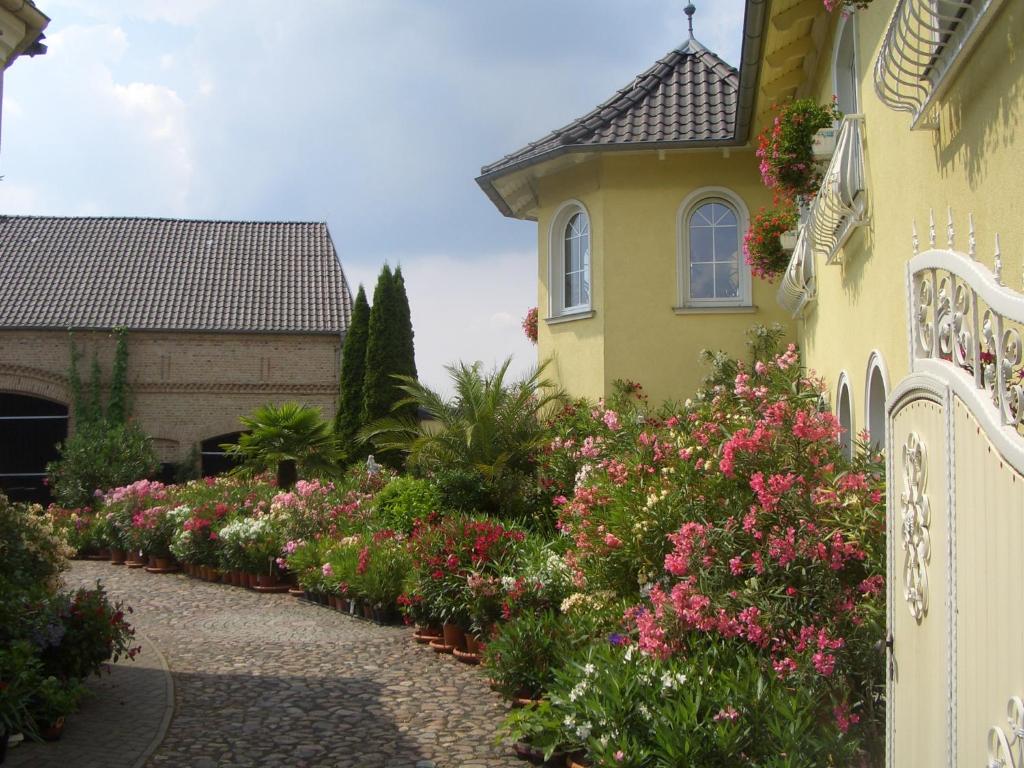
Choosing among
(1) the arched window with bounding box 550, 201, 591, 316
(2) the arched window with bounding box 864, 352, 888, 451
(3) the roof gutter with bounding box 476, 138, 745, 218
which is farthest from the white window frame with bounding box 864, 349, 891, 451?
(1) the arched window with bounding box 550, 201, 591, 316

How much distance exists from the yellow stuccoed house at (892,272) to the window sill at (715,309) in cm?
3

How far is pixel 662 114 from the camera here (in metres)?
14.7

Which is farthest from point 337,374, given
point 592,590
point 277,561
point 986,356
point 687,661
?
point 986,356

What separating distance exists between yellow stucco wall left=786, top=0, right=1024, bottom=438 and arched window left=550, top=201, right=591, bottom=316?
5.26 m

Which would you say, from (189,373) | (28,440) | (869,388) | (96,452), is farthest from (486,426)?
(28,440)

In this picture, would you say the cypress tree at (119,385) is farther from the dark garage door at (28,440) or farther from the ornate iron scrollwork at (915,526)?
the ornate iron scrollwork at (915,526)

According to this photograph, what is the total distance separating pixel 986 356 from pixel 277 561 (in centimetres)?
1214

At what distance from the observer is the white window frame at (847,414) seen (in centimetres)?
827

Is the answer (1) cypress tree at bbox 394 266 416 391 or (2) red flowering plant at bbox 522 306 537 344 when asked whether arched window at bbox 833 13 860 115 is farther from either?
(1) cypress tree at bbox 394 266 416 391

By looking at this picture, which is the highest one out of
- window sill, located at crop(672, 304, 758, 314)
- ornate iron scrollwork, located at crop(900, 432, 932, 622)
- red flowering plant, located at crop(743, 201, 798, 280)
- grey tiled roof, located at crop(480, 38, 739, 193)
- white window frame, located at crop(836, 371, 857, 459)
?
grey tiled roof, located at crop(480, 38, 739, 193)

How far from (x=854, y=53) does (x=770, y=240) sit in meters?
3.59

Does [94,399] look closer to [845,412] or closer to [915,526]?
[845,412]

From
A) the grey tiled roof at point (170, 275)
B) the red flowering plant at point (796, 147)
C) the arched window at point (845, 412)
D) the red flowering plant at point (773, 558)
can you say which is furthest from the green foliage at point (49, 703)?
the grey tiled roof at point (170, 275)

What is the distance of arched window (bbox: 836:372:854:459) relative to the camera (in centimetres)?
852
